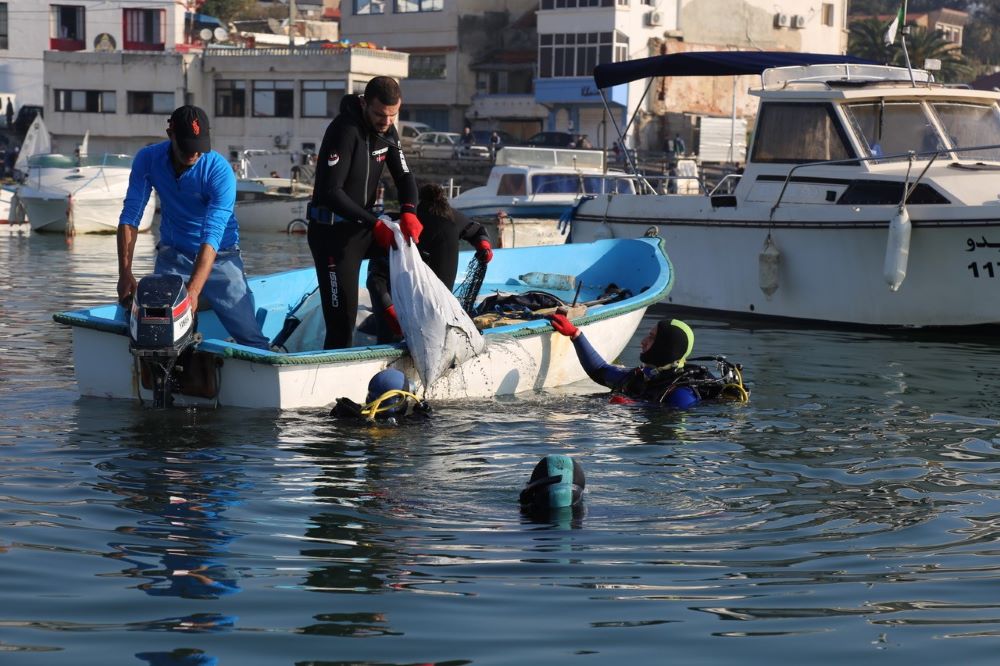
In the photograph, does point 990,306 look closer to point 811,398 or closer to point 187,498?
point 811,398

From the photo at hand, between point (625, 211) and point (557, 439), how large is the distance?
921 centimetres

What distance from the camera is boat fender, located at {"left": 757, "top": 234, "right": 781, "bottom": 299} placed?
15.1 meters

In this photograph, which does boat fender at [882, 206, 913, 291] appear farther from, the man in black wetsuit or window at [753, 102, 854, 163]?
the man in black wetsuit

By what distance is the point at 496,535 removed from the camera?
6.07m

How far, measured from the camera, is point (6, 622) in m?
4.82

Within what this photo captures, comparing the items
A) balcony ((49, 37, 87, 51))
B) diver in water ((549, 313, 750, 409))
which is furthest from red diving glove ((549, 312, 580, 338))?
balcony ((49, 37, 87, 51))

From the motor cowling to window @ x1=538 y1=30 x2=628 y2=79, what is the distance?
→ 4903 centimetres

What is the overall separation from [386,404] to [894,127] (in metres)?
8.95

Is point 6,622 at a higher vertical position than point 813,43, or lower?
lower

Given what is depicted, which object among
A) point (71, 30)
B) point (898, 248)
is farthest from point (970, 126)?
point (71, 30)

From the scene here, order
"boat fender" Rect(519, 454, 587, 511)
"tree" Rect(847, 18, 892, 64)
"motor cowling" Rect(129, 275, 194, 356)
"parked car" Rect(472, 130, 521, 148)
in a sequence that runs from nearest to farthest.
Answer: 1. "boat fender" Rect(519, 454, 587, 511)
2. "motor cowling" Rect(129, 275, 194, 356)
3. "parked car" Rect(472, 130, 521, 148)
4. "tree" Rect(847, 18, 892, 64)

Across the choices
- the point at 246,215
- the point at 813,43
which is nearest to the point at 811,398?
the point at 246,215

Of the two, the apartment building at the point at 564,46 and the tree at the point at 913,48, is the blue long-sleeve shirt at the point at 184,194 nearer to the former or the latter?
the apartment building at the point at 564,46

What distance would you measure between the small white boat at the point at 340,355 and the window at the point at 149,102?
1819 inches
